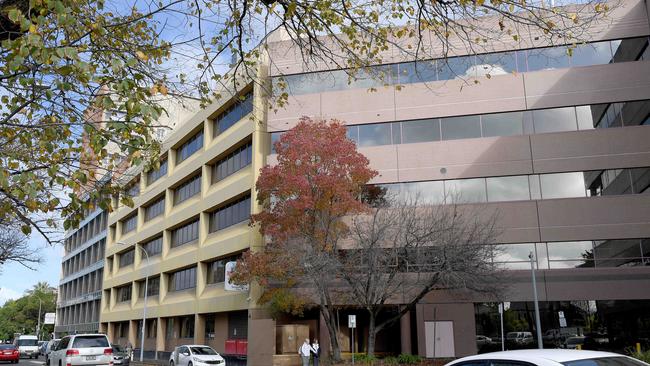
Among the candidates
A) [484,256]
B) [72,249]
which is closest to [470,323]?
[484,256]

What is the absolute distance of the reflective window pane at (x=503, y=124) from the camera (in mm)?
30312

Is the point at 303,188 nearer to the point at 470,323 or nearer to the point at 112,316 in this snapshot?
the point at 470,323

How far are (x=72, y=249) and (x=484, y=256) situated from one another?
71.5 meters

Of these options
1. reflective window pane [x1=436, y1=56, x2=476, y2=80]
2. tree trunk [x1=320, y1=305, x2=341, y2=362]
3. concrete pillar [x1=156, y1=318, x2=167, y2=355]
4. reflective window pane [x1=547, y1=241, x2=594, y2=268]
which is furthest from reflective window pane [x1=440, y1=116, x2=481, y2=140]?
concrete pillar [x1=156, y1=318, x2=167, y2=355]

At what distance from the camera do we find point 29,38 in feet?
18.0

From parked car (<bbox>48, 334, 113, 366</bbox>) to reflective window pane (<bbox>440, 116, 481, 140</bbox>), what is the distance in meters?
19.6

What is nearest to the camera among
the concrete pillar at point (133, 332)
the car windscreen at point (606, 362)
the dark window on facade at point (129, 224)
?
the car windscreen at point (606, 362)

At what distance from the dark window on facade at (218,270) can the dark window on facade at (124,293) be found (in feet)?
62.8

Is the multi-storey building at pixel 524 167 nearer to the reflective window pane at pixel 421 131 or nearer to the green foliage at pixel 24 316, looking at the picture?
the reflective window pane at pixel 421 131

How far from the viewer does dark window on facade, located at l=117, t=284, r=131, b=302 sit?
55.9m

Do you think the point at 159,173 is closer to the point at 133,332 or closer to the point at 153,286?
the point at 153,286

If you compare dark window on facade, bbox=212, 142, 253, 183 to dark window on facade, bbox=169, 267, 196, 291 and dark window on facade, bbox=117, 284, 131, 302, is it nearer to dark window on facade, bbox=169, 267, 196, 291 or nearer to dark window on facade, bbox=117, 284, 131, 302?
dark window on facade, bbox=169, 267, 196, 291

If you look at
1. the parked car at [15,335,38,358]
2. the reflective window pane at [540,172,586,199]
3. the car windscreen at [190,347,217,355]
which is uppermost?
the reflective window pane at [540,172,586,199]

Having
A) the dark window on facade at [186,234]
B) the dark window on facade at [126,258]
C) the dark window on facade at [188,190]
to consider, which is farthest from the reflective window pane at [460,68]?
the dark window on facade at [126,258]
